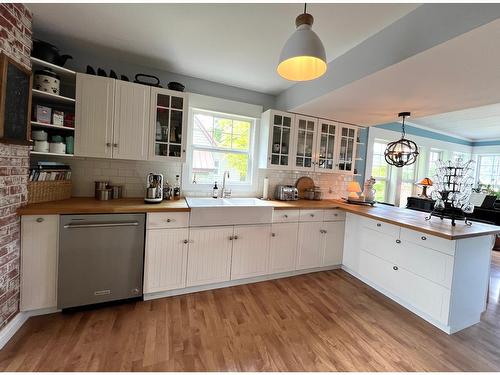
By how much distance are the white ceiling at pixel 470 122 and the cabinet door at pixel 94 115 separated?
17.3ft

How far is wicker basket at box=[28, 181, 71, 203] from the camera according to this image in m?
1.85

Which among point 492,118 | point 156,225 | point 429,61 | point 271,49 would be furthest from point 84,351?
point 492,118

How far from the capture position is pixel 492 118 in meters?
4.45

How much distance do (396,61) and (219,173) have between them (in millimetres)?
2206

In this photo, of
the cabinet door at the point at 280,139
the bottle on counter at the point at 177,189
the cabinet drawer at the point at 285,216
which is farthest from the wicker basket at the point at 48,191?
the cabinet door at the point at 280,139

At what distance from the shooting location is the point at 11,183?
161 cm

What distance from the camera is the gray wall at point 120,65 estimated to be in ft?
7.00

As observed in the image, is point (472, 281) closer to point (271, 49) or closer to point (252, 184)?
point (252, 184)

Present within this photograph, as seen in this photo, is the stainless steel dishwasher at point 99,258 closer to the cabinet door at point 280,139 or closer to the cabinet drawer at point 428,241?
the cabinet door at point 280,139

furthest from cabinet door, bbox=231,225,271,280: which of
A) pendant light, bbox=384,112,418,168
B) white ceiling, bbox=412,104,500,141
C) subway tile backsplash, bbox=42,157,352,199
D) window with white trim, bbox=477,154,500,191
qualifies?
window with white trim, bbox=477,154,500,191

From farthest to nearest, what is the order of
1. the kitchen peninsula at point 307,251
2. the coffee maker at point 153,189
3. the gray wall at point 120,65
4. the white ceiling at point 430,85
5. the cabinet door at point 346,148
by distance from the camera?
the cabinet door at point 346,148, the coffee maker at point 153,189, the gray wall at point 120,65, the kitchen peninsula at point 307,251, the white ceiling at point 430,85

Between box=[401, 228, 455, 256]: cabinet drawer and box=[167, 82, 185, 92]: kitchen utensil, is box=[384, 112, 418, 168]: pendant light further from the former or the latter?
box=[167, 82, 185, 92]: kitchen utensil

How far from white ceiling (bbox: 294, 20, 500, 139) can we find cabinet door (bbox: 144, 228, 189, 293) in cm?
215

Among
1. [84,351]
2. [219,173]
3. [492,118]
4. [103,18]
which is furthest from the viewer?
[492,118]
